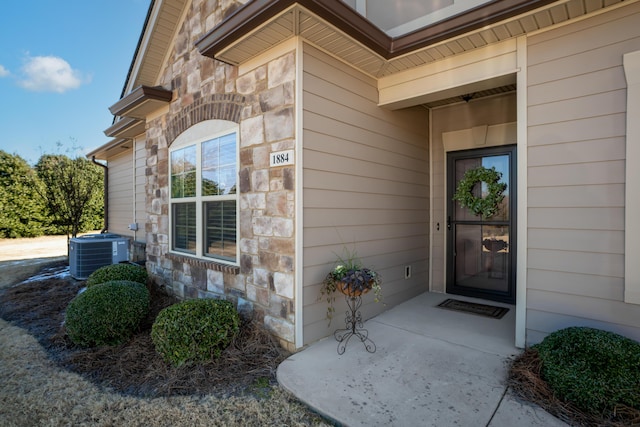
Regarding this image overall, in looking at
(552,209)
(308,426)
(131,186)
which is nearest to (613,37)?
(552,209)

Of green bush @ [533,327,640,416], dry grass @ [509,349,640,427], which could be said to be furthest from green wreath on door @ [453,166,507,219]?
green bush @ [533,327,640,416]

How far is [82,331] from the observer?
329cm

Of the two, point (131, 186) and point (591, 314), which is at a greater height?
point (131, 186)

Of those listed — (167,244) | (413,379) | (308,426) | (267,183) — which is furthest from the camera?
(167,244)

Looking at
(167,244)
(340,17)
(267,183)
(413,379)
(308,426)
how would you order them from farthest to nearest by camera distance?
1. (167,244)
2. (267,183)
3. (340,17)
4. (413,379)
5. (308,426)

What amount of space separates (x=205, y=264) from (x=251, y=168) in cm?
140

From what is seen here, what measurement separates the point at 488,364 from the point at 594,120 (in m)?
2.09

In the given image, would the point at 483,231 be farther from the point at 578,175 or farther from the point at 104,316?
the point at 104,316

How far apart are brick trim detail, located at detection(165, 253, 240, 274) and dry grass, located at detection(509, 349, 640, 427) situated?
104 inches

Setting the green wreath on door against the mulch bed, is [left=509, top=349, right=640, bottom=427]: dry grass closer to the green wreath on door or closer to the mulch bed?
the mulch bed

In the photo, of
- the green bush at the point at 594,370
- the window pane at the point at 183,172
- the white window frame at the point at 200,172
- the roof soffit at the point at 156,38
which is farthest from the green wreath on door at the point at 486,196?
the roof soffit at the point at 156,38

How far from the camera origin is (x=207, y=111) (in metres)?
4.01

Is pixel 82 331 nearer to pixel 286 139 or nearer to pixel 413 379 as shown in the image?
pixel 286 139

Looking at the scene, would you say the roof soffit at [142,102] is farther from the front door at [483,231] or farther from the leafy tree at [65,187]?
the leafy tree at [65,187]
